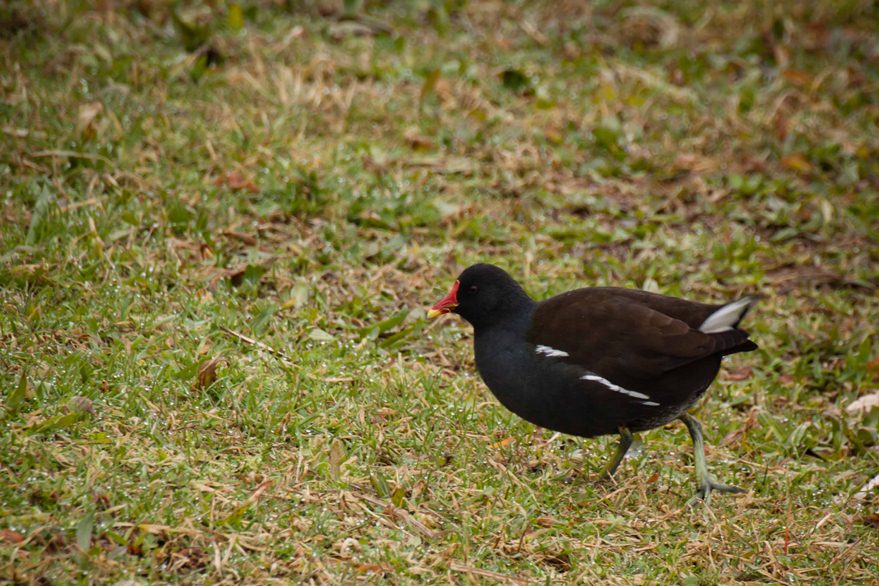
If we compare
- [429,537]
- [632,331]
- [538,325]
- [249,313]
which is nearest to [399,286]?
[249,313]

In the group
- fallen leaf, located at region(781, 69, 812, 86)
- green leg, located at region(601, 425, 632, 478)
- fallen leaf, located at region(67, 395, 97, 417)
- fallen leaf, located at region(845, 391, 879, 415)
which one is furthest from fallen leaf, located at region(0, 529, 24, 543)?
fallen leaf, located at region(781, 69, 812, 86)

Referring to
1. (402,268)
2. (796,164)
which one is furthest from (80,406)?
(796,164)

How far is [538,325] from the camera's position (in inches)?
158

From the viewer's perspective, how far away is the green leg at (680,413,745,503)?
391cm

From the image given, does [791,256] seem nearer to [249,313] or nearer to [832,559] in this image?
[832,559]

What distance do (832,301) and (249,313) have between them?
10.6ft

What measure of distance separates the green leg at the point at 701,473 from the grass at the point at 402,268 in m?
0.14

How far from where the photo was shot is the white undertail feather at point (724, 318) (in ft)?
12.2

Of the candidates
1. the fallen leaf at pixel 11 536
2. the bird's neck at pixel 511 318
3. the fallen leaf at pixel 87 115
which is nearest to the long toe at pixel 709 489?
the bird's neck at pixel 511 318

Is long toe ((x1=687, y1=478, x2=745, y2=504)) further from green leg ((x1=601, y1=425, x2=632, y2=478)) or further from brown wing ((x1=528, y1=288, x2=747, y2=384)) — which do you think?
brown wing ((x1=528, y1=288, x2=747, y2=384))

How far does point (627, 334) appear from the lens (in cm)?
382

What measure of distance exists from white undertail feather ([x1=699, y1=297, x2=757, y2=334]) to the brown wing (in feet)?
0.12

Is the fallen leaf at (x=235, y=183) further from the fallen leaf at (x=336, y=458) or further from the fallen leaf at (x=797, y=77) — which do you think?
the fallen leaf at (x=797, y=77)

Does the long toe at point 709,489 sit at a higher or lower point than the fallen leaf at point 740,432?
higher
